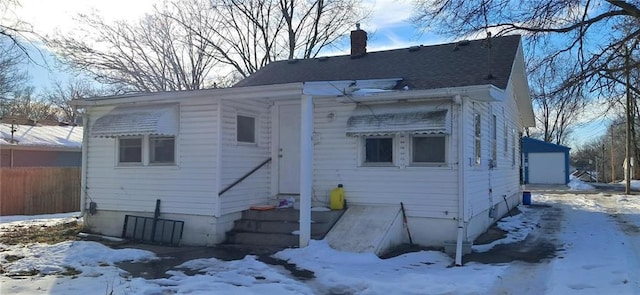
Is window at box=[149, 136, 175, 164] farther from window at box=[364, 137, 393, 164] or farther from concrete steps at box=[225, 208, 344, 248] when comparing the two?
window at box=[364, 137, 393, 164]

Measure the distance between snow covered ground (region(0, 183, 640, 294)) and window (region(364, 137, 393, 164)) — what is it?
82.9 inches

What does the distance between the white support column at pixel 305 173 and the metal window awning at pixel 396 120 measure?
1.16 m

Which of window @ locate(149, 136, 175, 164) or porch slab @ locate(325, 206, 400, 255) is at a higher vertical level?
window @ locate(149, 136, 175, 164)

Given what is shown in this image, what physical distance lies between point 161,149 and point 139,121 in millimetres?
776

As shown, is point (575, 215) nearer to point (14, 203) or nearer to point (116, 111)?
point (116, 111)

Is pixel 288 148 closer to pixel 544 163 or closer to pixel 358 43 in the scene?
pixel 358 43

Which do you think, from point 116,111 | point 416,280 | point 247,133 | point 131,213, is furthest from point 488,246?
point 116,111

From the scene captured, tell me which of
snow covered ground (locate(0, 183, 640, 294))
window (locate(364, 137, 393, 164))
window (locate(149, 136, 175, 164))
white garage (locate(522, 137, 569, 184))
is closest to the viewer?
snow covered ground (locate(0, 183, 640, 294))

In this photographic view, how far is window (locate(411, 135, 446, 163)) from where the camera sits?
937 centimetres

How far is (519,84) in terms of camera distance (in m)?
15.1

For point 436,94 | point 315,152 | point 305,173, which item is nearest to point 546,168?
point 315,152

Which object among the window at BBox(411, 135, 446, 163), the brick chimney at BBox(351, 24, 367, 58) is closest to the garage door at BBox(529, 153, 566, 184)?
the brick chimney at BBox(351, 24, 367, 58)

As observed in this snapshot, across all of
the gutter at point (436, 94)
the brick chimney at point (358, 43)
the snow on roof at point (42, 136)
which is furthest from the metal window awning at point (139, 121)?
the snow on roof at point (42, 136)

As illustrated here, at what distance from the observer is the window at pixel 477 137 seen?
33.6 feet
